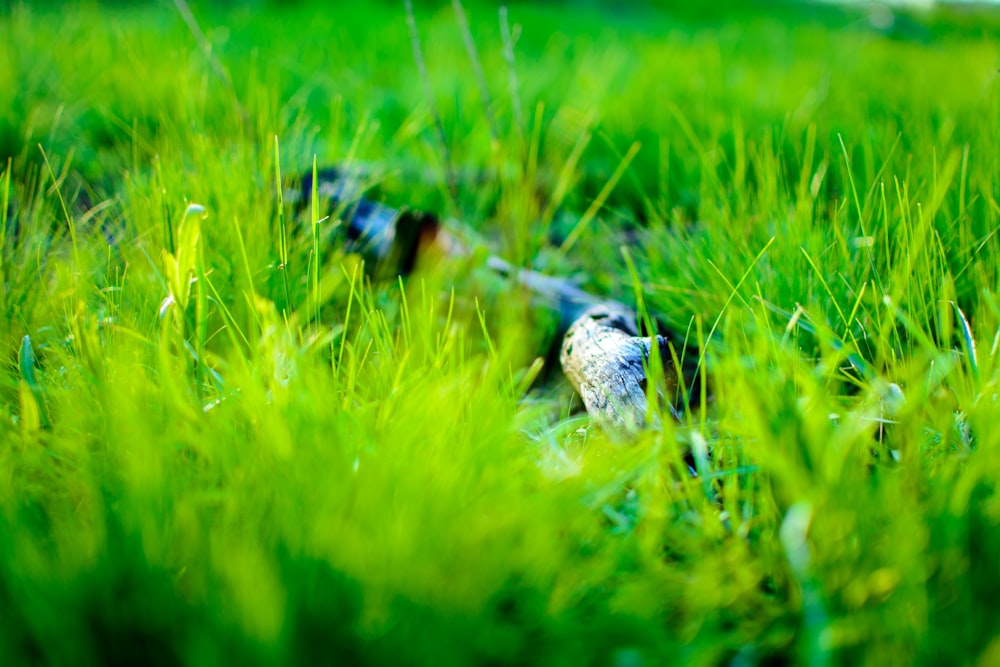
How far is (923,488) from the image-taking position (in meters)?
0.76

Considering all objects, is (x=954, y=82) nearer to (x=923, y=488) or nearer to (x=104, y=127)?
(x=923, y=488)

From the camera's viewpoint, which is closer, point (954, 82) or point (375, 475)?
Result: point (375, 475)

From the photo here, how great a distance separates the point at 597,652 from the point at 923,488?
42 centimetres

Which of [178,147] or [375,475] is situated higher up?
[178,147]

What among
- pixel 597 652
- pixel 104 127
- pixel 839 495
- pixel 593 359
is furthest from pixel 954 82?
pixel 104 127

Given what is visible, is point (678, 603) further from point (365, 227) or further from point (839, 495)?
point (365, 227)

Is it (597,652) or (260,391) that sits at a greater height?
(260,391)

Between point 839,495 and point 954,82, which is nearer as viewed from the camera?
point 839,495

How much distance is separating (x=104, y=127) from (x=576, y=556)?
6.61 feet

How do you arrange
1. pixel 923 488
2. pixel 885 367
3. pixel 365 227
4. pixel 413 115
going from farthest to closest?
pixel 413 115 < pixel 365 227 < pixel 885 367 < pixel 923 488

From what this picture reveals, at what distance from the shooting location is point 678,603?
28.5 inches

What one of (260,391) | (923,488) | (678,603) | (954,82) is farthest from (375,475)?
(954,82)

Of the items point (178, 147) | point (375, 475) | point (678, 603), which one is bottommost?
point (678, 603)

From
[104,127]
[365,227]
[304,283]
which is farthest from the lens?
[104,127]
